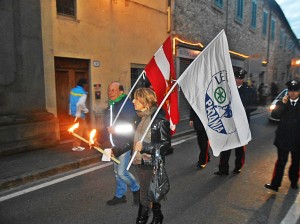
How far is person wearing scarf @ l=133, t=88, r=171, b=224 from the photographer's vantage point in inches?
113

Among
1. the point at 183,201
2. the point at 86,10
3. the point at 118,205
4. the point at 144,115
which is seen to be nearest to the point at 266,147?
the point at 183,201

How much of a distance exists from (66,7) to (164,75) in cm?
567

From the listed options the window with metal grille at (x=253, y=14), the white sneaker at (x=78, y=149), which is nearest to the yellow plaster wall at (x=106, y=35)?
the white sneaker at (x=78, y=149)

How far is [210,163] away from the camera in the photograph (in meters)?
6.03

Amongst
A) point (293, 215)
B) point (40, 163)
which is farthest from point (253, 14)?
point (293, 215)

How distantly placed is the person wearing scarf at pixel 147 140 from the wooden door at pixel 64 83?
18.5 feet

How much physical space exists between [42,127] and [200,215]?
16.1 feet

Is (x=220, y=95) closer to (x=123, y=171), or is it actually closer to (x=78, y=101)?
(x=123, y=171)

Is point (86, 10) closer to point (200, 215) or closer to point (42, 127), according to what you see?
point (42, 127)

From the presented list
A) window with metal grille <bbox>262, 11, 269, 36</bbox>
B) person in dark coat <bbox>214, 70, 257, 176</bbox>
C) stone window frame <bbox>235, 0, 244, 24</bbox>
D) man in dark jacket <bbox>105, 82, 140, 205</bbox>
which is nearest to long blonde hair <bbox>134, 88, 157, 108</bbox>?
man in dark jacket <bbox>105, 82, 140, 205</bbox>

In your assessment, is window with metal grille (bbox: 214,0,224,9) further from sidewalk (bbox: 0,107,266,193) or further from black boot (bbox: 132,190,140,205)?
black boot (bbox: 132,190,140,205)

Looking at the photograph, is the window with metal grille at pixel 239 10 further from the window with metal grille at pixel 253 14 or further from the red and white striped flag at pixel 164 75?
the red and white striped flag at pixel 164 75

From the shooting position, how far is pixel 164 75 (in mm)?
3975

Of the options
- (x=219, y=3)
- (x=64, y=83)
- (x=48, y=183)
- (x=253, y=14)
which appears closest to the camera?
(x=48, y=183)
